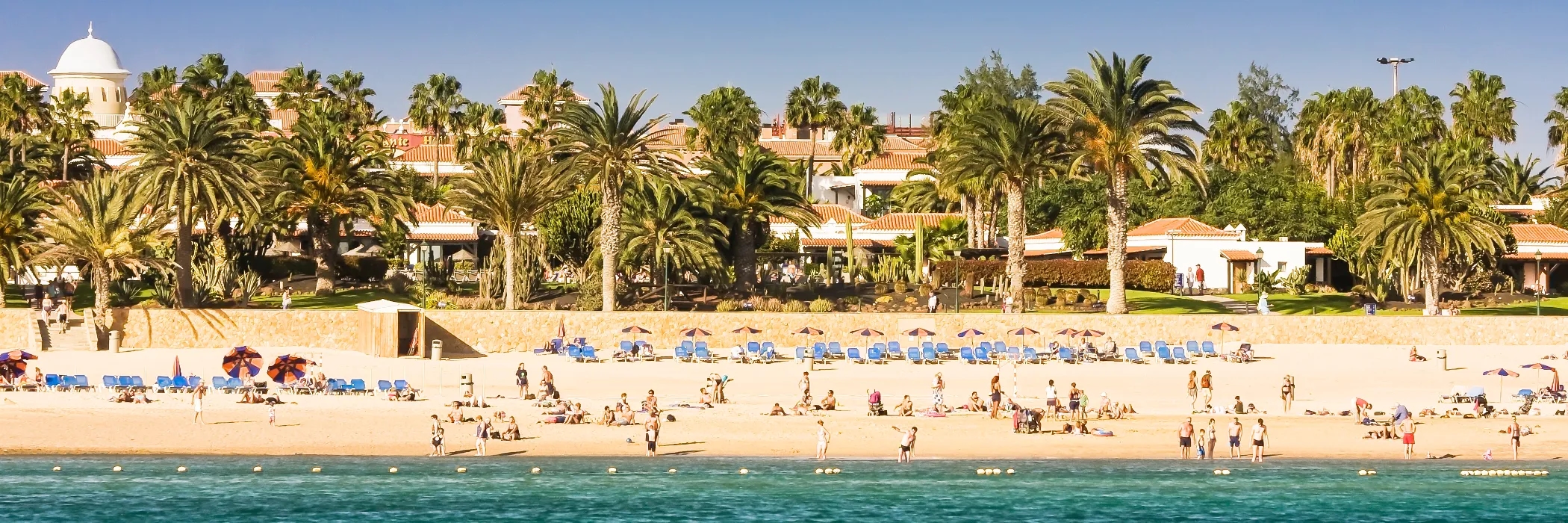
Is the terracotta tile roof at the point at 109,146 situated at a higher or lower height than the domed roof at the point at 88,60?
lower

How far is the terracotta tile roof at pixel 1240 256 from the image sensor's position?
66625mm

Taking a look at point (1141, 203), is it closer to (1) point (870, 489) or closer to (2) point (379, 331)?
(2) point (379, 331)

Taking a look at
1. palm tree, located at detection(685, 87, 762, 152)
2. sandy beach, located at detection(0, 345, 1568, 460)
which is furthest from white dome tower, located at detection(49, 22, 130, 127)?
sandy beach, located at detection(0, 345, 1568, 460)

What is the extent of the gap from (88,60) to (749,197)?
8504 cm

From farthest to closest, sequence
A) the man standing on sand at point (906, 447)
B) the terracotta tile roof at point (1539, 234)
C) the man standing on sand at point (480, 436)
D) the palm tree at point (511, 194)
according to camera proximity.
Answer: the terracotta tile roof at point (1539, 234) < the palm tree at point (511, 194) < the man standing on sand at point (480, 436) < the man standing on sand at point (906, 447)

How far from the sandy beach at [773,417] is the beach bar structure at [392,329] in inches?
21.2

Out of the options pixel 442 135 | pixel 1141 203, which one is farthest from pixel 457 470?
pixel 442 135

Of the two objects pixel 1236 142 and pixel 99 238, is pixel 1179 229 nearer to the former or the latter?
pixel 1236 142

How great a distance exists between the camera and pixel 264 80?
13750 cm

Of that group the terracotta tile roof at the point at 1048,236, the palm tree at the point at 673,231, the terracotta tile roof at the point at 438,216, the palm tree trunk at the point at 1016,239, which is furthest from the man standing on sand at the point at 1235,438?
the terracotta tile roof at the point at 438,216

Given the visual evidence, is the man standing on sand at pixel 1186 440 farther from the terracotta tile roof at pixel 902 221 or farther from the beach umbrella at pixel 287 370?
the terracotta tile roof at pixel 902 221

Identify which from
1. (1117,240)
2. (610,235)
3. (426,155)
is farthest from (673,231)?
(426,155)

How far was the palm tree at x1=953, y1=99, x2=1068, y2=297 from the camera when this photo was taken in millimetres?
54844

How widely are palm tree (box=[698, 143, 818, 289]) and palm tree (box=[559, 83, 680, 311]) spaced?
4.81m
